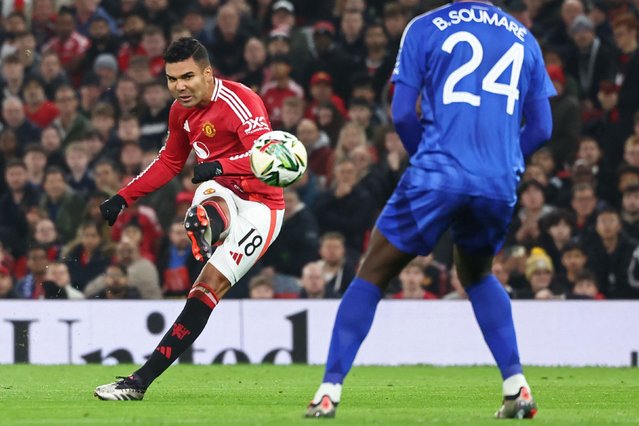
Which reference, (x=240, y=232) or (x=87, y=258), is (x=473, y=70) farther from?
(x=87, y=258)

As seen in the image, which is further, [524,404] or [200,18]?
[200,18]

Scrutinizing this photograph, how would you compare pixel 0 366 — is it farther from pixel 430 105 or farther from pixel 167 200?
pixel 430 105

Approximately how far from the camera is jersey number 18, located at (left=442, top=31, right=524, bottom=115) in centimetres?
689

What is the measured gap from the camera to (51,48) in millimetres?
19391

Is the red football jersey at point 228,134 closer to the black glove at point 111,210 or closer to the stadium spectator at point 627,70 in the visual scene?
the black glove at point 111,210

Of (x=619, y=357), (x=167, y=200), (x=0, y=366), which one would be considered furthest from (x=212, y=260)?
(x=167, y=200)

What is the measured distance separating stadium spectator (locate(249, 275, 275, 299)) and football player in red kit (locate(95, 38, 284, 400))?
16.9ft

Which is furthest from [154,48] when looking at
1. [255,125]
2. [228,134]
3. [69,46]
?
[255,125]

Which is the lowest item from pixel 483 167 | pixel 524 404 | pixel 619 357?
pixel 619 357

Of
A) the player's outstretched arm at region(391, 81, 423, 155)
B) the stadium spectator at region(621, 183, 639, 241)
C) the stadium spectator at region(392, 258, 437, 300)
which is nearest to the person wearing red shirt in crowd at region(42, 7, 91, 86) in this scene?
the stadium spectator at region(392, 258, 437, 300)

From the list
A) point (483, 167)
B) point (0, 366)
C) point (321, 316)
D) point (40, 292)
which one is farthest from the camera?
point (40, 292)

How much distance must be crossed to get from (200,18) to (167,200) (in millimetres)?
3519

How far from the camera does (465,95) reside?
22.6ft

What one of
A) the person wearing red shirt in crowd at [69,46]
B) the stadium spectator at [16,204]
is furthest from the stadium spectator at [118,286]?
the person wearing red shirt in crowd at [69,46]
